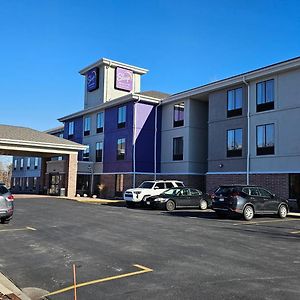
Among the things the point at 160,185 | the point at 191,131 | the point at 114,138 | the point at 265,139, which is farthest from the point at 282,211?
the point at 114,138

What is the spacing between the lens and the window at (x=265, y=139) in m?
26.2

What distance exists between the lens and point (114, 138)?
38.6m

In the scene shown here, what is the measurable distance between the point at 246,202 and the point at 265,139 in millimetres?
9378

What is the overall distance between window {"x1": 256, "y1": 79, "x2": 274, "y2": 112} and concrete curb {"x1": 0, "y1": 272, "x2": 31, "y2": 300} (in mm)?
22521

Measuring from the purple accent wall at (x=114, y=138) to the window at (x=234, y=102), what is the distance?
394 inches

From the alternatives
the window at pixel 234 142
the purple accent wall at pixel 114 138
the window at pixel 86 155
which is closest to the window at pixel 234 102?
the window at pixel 234 142

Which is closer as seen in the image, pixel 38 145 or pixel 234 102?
pixel 234 102

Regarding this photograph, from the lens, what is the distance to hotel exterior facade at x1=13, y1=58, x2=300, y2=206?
83.9 ft

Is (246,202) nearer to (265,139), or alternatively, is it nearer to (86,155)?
(265,139)

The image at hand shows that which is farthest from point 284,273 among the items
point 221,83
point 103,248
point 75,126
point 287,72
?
point 75,126

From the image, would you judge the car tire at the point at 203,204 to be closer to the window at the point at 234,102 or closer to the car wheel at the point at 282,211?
the car wheel at the point at 282,211

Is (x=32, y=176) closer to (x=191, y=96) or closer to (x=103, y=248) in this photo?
(x=191, y=96)

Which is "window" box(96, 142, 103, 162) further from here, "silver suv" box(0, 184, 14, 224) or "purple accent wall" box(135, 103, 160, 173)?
"silver suv" box(0, 184, 14, 224)

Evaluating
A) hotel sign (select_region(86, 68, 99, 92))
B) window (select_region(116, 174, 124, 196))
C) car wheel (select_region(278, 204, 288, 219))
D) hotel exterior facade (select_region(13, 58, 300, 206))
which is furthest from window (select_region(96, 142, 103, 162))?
car wheel (select_region(278, 204, 288, 219))
